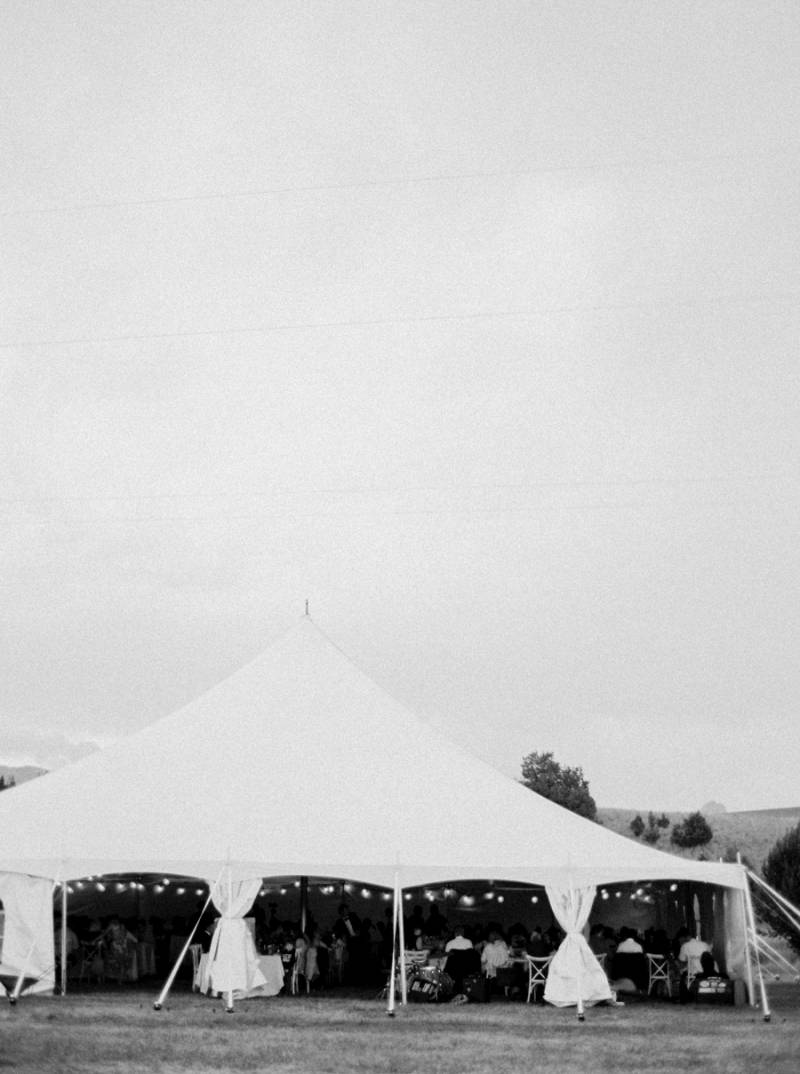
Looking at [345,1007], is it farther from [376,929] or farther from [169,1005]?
[376,929]

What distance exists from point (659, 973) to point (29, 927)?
7.26 metres

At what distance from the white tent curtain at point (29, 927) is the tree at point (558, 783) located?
4978 centimetres

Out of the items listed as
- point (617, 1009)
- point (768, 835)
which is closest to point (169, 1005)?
point (617, 1009)

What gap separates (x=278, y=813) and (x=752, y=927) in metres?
5.30

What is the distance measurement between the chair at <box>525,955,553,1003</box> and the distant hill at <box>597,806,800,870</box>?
41.5 metres

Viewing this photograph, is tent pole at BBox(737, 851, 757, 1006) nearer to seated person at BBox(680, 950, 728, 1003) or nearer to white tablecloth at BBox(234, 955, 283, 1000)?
seated person at BBox(680, 950, 728, 1003)

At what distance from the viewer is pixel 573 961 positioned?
47.6 ft

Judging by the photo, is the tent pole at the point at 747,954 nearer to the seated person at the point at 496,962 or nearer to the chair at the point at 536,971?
the chair at the point at 536,971

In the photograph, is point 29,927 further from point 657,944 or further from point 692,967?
point 657,944

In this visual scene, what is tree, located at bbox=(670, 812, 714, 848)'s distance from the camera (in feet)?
203

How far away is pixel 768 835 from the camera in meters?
71.0

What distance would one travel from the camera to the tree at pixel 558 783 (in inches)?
2547

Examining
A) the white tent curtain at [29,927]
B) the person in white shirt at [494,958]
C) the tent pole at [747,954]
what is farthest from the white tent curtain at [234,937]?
the tent pole at [747,954]

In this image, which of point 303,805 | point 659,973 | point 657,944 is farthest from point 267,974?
point 657,944
